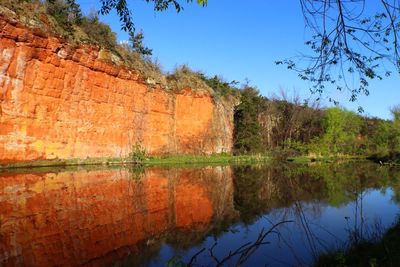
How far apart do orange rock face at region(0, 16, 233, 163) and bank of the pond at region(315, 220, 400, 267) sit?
23.9 metres

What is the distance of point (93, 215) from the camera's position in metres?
12.6

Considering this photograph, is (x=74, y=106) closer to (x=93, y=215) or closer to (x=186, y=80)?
(x=186, y=80)

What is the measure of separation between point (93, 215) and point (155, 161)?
997 inches

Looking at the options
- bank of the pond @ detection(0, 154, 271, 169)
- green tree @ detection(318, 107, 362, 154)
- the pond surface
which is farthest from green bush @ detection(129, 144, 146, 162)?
green tree @ detection(318, 107, 362, 154)

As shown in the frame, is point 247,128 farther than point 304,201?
Yes

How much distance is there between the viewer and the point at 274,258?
892 cm

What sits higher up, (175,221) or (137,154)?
(137,154)

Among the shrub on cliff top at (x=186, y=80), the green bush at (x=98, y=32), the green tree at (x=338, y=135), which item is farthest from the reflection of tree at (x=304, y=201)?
the green tree at (x=338, y=135)

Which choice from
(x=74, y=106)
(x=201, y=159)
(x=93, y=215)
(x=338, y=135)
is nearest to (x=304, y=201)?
(x=93, y=215)

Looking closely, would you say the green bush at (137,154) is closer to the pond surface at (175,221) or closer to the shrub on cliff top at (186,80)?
the shrub on cliff top at (186,80)

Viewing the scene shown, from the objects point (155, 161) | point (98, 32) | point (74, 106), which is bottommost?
point (155, 161)

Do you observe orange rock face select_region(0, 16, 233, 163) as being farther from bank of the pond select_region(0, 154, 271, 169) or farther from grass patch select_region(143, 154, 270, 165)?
grass patch select_region(143, 154, 270, 165)

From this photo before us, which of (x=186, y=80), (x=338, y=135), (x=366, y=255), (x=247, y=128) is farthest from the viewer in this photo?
(x=338, y=135)

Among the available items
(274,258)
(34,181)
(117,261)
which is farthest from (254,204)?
(34,181)
